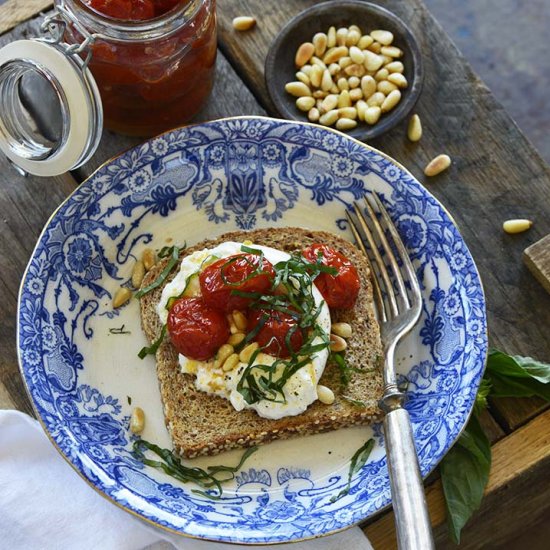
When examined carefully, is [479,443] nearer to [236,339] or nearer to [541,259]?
[541,259]

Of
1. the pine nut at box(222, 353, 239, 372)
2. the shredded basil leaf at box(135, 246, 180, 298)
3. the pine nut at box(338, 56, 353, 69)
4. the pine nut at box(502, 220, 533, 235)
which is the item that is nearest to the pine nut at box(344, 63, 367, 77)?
the pine nut at box(338, 56, 353, 69)

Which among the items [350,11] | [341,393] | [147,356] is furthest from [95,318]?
A: [350,11]

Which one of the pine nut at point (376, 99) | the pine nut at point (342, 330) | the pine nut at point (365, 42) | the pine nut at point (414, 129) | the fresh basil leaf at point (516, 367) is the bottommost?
the fresh basil leaf at point (516, 367)

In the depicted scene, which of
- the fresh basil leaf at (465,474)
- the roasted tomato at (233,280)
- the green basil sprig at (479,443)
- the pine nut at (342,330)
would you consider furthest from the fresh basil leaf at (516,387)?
the roasted tomato at (233,280)

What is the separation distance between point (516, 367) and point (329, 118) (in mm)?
845

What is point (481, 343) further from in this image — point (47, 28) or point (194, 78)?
point (47, 28)

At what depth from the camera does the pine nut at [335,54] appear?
2441 millimetres

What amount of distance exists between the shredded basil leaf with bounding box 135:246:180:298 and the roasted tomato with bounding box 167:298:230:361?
15 centimetres

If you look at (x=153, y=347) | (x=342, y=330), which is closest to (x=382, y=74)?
(x=342, y=330)

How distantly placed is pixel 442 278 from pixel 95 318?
0.88 meters

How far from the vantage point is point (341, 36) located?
2453 mm

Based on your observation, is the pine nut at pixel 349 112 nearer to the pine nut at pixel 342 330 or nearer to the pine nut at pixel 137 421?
the pine nut at pixel 342 330

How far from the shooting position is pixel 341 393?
2.05 metres

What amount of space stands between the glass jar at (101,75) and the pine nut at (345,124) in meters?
0.38
